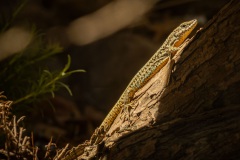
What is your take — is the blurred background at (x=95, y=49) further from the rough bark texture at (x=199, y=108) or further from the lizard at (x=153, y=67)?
the rough bark texture at (x=199, y=108)

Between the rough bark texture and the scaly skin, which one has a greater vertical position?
the scaly skin

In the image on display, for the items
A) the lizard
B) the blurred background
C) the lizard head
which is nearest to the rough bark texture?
the lizard

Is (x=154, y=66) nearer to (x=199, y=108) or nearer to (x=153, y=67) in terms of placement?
(x=153, y=67)

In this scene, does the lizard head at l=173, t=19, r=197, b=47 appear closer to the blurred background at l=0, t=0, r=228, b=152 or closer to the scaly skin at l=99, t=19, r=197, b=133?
the scaly skin at l=99, t=19, r=197, b=133

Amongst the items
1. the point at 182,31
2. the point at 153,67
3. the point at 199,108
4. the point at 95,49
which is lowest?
the point at 199,108

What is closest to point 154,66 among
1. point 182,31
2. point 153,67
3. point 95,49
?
point 153,67

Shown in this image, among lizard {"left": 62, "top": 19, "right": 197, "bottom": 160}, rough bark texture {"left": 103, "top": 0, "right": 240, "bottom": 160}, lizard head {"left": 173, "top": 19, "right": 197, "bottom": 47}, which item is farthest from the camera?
lizard head {"left": 173, "top": 19, "right": 197, "bottom": 47}

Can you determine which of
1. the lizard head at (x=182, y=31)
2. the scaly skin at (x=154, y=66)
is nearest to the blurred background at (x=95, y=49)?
the scaly skin at (x=154, y=66)

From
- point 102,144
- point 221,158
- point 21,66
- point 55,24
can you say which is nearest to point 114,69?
point 55,24
